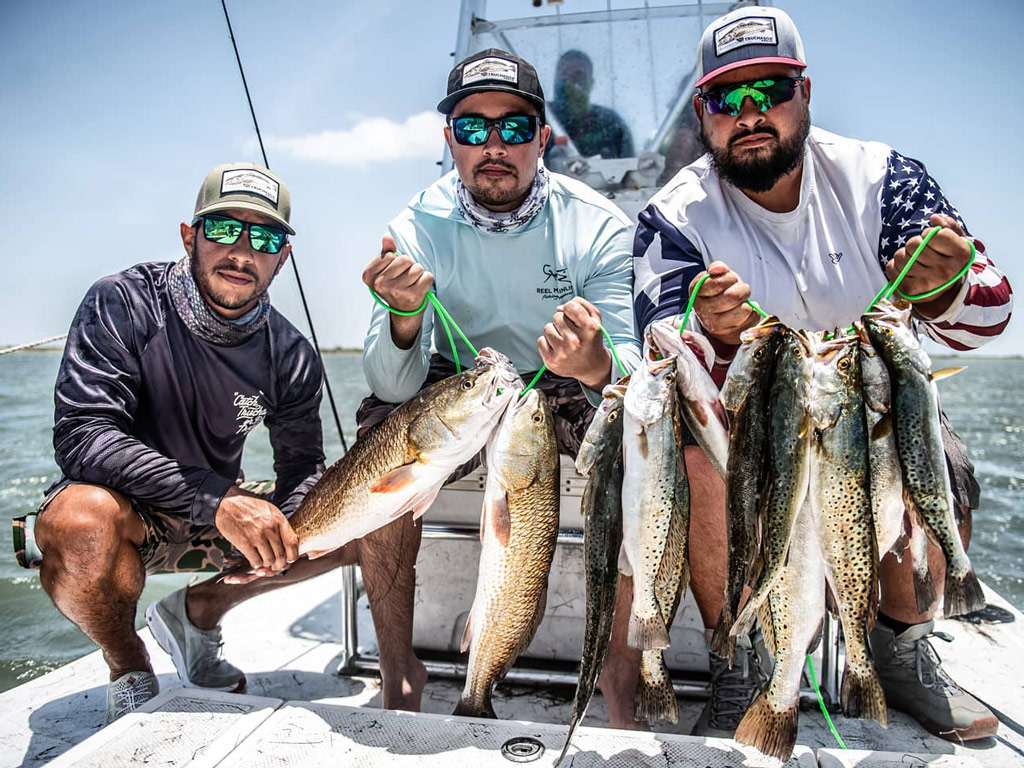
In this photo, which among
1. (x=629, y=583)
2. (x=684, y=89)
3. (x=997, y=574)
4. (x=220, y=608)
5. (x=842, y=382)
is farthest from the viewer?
(x=997, y=574)

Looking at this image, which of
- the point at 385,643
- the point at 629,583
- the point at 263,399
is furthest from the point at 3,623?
the point at 629,583

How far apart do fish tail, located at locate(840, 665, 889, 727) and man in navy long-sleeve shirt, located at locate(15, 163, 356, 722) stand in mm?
1735

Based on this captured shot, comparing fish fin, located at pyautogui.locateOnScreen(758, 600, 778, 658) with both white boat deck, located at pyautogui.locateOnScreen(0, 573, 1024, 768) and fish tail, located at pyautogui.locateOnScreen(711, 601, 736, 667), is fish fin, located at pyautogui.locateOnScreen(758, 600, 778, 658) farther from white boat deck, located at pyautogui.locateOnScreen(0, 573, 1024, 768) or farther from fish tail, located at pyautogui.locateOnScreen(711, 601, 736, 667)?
white boat deck, located at pyautogui.locateOnScreen(0, 573, 1024, 768)

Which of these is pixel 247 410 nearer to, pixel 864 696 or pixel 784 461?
pixel 784 461

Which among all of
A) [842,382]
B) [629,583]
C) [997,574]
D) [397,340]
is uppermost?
[397,340]

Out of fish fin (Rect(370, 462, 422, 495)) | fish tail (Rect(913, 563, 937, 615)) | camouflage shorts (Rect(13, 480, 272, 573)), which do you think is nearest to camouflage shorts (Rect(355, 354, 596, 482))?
fish fin (Rect(370, 462, 422, 495))

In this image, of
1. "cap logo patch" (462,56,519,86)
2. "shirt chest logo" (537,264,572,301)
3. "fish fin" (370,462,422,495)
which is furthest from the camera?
"shirt chest logo" (537,264,572,301)

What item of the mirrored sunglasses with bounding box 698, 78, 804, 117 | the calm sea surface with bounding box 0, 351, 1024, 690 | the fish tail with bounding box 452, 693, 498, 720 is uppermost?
the mirrored sunglasses with bounding box 698, 78, 804, 117

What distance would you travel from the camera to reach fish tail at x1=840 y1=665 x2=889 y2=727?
1.80 meters

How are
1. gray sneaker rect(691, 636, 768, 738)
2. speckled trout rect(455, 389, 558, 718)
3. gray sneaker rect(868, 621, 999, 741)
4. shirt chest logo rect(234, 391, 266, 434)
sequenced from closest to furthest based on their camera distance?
1. speckled trout rect(455, 389, 558, 718)
2. gray sneaker rect(691, 636, 768, 738)
3. gray sneaker rect(868, 621, 999, 741)
4. shirt chest logo rect(234, 391, 266, 434)

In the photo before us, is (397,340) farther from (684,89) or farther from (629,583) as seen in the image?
(684,89)

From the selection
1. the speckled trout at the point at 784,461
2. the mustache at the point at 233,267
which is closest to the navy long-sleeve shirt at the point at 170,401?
the mustache at the point at 233,267

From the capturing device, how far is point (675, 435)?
190cm

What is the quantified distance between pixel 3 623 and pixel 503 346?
4279mm
